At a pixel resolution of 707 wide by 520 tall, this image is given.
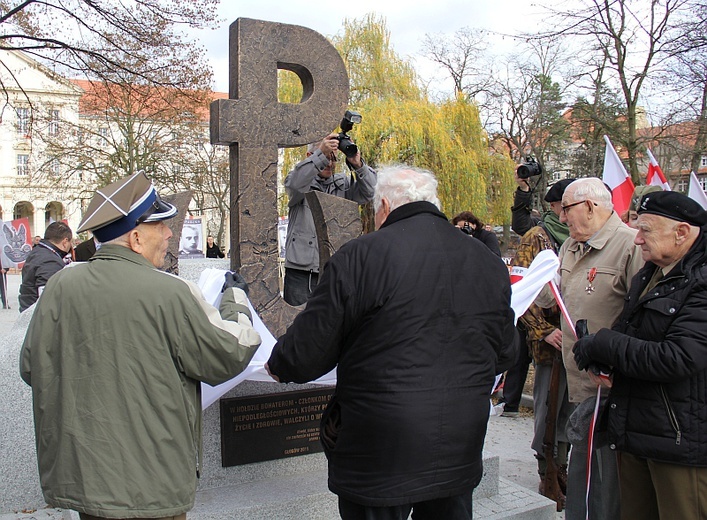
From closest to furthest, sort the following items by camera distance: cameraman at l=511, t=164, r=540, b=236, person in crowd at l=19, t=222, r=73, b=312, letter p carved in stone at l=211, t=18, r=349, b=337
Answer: letter p carved in stone at l=211, t=18, r=349, b=337 < cameraman at l=511, t=164, r=540, b=236 < person in crowd at l=19, t=222, r=73, b=312

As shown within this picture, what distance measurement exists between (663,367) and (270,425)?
2.07 m

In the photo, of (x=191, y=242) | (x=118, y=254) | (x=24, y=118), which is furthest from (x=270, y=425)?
(x=191, y=242)

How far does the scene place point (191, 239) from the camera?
1419 centimetres

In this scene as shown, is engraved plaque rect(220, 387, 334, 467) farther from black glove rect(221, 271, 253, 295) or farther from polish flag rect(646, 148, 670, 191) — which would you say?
polish flag rect(646, 148, 670, 191)

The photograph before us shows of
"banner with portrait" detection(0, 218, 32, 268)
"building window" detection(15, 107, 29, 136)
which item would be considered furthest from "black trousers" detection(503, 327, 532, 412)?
"banner with portrait" detection(0, 218, 32, 268)

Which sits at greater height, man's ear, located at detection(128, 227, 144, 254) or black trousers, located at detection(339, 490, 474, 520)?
man's ear, located at detection(128, 227, 144, 254)

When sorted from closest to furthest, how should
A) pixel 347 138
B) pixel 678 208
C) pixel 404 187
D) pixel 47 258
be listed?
pixel 404 187 → pixel 678 208 → pixel 347 138 → pixel 47 258

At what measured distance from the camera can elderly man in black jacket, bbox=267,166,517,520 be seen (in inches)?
84.1

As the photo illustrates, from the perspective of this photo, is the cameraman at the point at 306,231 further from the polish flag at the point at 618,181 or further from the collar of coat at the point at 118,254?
the polish flag at the point at 618,181

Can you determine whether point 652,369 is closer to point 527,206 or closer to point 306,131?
point 306,131

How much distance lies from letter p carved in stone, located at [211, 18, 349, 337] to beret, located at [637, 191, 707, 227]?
6.48 feet

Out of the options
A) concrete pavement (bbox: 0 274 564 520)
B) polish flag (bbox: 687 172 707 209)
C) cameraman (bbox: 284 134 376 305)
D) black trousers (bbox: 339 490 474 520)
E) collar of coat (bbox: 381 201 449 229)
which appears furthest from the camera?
polish flag (bbox: 687 172 707 209)

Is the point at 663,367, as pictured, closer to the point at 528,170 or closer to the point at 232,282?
the point at 232,282

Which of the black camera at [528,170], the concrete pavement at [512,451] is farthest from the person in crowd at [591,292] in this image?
the black camera at [528,170]
